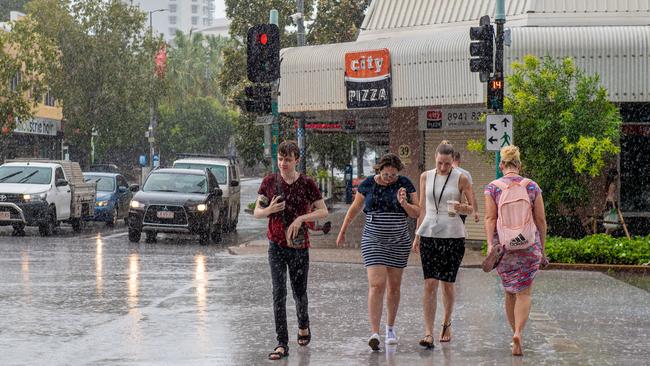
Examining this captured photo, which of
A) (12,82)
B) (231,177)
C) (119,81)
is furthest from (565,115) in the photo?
(12,82)

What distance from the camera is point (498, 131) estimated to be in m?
22.4

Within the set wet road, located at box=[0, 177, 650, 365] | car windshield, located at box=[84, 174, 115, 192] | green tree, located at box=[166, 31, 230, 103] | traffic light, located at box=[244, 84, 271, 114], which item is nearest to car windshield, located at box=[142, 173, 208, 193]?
wet road, located at box=[0, 177, 650, 365]

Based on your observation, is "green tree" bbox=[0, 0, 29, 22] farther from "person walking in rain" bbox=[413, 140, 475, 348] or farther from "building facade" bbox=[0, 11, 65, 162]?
"person walking in rain" bbox=[413, 140, 475, 348]

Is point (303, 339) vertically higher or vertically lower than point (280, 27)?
lower

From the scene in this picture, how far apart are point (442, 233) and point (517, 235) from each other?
839mm

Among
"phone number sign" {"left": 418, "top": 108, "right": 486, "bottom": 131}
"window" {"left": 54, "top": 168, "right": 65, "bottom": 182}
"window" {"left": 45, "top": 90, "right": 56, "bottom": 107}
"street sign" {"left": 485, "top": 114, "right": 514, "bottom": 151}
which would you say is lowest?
"window" {"left": 54, "top": 168, "right": 65, "bottom": 182}

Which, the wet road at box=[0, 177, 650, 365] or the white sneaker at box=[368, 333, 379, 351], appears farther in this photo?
the white sneaker at box=[368, 333, 379, 351]

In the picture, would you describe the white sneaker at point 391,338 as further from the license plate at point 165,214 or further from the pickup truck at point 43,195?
the pickup truck at point 43,195

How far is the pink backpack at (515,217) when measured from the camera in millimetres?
10617

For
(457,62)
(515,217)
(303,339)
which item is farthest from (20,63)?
(515,217)

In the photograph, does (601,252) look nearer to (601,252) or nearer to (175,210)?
(601,252)

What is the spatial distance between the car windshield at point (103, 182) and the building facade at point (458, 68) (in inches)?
305

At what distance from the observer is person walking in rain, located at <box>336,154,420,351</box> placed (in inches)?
432

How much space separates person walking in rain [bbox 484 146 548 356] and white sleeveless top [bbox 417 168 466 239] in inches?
15.5
